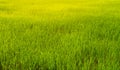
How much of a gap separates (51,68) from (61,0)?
37.5 feet

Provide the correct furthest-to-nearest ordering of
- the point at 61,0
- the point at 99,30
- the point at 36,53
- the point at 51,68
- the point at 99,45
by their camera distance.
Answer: the point at 61,0 → the point at 99,30 → the point at 99,45 → the point at 36,53 → the point at 51,68

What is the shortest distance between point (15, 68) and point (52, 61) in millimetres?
466

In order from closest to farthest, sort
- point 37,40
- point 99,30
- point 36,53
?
1. point 36,53
2. point 37,40
3. point 99,30

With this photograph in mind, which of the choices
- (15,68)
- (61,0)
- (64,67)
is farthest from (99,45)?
(61,0)

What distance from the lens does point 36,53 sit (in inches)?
125

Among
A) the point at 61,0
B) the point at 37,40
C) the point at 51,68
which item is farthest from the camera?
the point at 61,0

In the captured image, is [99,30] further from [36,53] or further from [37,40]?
[36,53]

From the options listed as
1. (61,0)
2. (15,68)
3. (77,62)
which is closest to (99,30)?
(77,62)

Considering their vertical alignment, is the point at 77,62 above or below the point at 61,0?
above

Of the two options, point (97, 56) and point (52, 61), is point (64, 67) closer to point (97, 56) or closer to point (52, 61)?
point (52, 61)

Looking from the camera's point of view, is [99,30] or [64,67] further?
[99,30]

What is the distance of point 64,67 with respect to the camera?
2.82 meters

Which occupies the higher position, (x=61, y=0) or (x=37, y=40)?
(x=37, y=40)

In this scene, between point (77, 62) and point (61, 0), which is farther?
point (61, 0)
